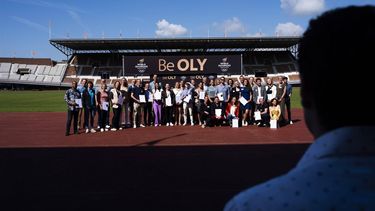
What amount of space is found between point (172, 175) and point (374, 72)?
23.6 feet

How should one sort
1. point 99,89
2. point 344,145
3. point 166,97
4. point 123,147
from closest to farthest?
1. point 344,145
2. point 123,147
3. point 99,89
4. point 166,97

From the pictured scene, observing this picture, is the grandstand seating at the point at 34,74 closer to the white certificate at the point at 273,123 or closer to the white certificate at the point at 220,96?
the white certificate at the point at 220,96

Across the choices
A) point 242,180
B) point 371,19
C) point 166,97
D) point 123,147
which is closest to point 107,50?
point 166,97

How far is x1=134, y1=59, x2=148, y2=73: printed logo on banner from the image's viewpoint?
23219 millimetres

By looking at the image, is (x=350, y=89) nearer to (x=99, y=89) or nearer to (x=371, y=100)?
(x=371, y=100)

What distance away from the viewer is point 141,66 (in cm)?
2334

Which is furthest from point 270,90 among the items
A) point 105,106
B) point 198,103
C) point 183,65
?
point 183,65

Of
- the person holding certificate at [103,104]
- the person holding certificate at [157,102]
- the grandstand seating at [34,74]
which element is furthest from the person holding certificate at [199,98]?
the grandstand seating at [34,74]

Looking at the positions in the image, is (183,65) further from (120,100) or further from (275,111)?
(275,111)

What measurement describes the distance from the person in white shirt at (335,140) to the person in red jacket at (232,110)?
17211mm

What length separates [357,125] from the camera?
1.21m

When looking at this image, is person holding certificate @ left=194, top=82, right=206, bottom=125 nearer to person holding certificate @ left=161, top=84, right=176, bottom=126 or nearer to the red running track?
person holding certificate @ left=161, top=84, right=176, bottom=126

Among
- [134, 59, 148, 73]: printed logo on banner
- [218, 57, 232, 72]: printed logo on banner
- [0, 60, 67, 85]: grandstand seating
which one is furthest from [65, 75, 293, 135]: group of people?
[0, 60, 67, 85]: grandstand seating

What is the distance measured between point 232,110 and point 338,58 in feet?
57.0
